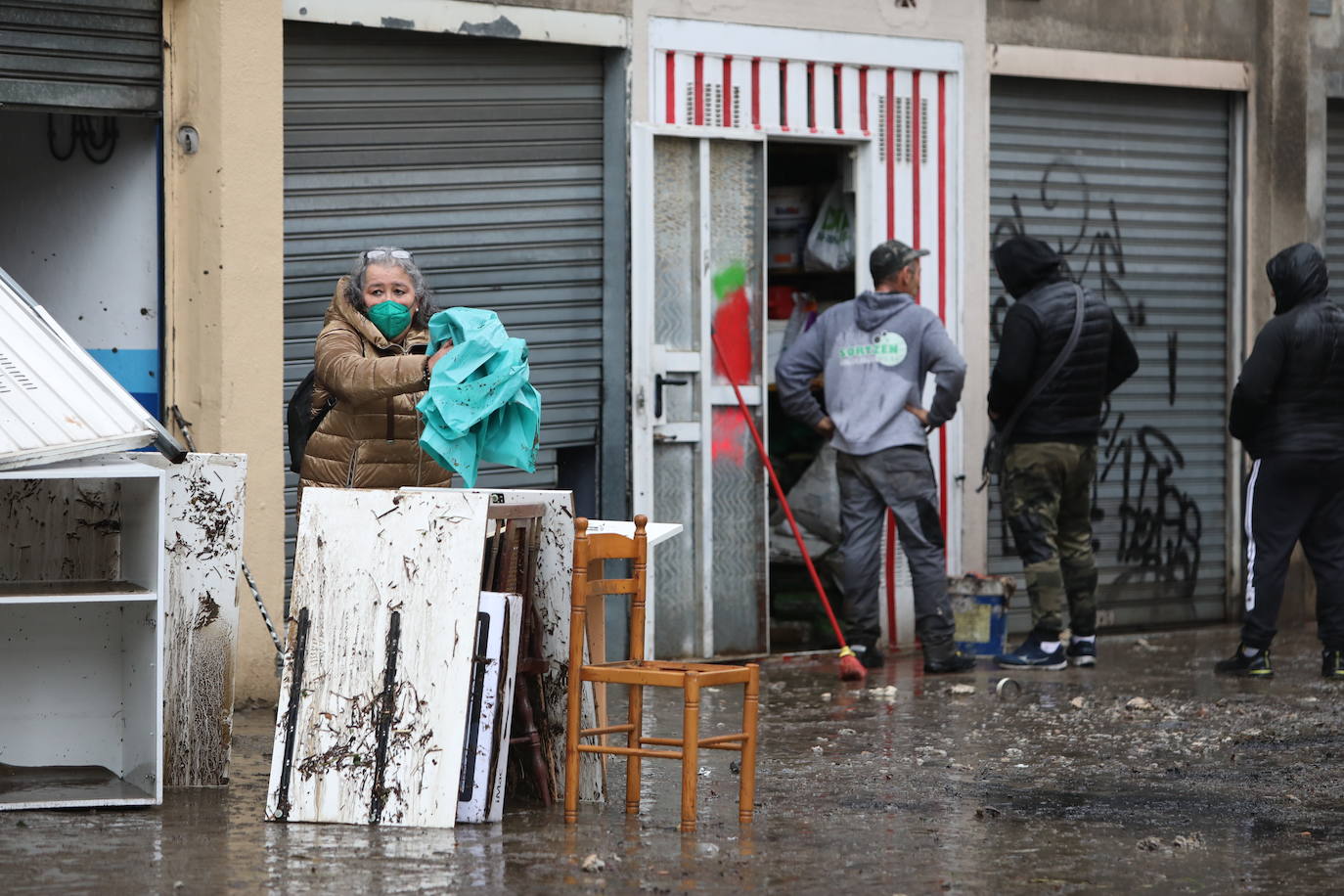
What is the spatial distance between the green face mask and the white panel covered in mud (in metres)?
1.04

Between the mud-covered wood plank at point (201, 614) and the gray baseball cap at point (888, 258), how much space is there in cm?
423

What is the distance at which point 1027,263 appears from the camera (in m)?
9.95

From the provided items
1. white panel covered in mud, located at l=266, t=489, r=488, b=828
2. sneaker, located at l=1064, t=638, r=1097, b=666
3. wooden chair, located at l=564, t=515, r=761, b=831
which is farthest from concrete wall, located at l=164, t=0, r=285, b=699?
sneaker, located at l=1064, t=638, r=1097, b=666

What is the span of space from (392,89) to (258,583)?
233 centimetres

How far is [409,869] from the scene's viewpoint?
17.2 ft

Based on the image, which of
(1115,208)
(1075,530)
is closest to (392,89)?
(1075,530)

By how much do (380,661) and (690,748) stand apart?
3.08 feet

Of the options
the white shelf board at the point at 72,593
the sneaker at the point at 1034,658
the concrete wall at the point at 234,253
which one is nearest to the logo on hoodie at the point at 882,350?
the sneaker at the point at 1034,658

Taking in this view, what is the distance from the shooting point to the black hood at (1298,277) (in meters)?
9.76

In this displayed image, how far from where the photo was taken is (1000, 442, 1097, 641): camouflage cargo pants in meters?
10.0

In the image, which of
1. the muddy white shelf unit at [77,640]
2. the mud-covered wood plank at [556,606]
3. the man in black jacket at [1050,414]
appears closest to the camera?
the mud-covered wood plank at [556,606]

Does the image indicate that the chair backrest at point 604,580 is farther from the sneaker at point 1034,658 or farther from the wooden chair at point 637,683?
the sneaker at point 1034,658

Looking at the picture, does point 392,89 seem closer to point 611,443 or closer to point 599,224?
point 599,224

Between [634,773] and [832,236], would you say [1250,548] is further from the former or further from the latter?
[634,773]
